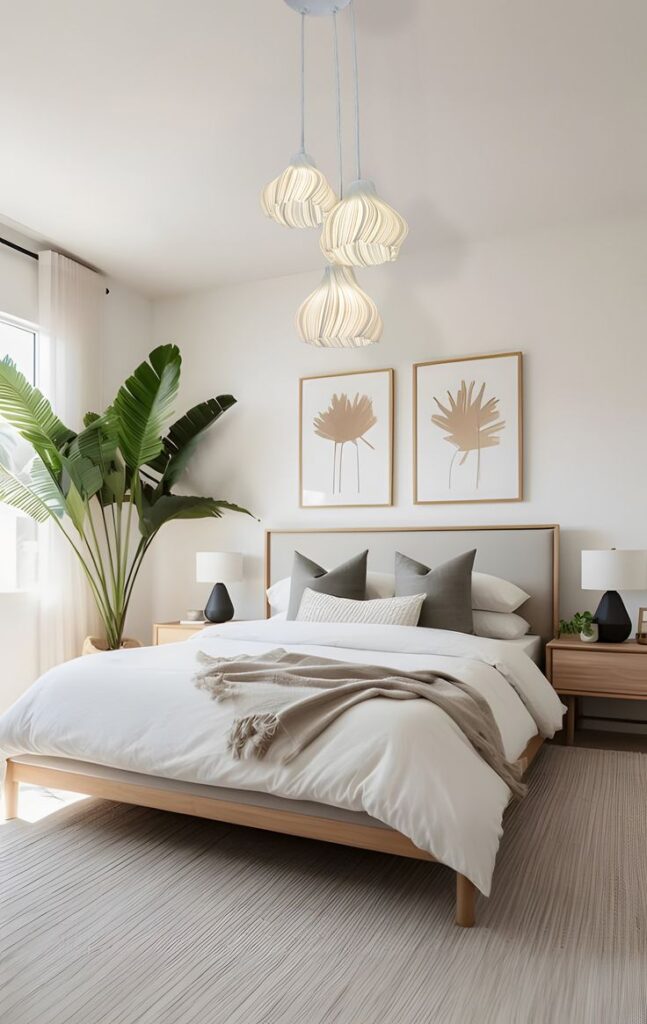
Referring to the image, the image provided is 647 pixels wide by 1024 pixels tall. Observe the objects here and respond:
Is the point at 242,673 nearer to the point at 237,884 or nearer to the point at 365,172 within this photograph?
the point at 237,884

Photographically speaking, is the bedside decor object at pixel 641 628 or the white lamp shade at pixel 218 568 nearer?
the bedside decor object at pixel 641 628

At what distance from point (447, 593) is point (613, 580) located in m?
0.81

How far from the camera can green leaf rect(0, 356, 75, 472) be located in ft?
12.8

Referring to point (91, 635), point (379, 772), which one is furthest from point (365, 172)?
point (91, 635)

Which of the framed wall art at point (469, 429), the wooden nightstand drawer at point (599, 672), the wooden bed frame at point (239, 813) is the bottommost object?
the wooden bed frame at point (239, 813)

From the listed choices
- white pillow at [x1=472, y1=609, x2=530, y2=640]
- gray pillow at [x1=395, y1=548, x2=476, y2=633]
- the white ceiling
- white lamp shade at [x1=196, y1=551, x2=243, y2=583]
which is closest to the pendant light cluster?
the white ceiling

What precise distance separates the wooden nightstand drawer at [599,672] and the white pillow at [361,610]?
30.4 inches

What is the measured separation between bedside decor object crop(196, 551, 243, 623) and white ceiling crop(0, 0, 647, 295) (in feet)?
6.29

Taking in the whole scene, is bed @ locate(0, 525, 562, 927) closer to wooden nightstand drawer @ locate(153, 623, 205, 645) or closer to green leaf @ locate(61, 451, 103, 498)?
wooden nightstand drawer @ locate(153, 623, 205, 645)

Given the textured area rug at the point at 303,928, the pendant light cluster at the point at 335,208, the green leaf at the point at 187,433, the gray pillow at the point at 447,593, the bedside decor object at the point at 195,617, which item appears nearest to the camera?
the textured area rug at the point at 303,928

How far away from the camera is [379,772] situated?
203 cm

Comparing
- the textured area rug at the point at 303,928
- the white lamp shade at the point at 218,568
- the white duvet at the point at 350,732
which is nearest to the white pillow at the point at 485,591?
the white duvet at the point at 350,732

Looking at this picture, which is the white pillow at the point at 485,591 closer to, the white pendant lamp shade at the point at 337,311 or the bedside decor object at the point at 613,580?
the bedside decor object at the point at 613,580

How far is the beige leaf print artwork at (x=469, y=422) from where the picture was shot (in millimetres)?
4332
